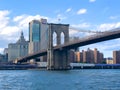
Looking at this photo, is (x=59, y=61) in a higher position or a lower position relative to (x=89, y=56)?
lower

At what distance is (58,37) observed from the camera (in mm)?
98812

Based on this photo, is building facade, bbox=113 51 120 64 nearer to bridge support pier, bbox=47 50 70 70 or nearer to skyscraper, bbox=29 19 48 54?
skyscraper, bbox=29 19 48 54

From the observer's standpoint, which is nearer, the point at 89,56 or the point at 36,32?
the point at 36,32

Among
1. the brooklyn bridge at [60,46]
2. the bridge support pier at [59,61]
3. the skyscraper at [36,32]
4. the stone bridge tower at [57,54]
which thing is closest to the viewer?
the brooklyn bridge at [60,46]

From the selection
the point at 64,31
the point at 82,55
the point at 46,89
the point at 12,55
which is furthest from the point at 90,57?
the point at 46,89

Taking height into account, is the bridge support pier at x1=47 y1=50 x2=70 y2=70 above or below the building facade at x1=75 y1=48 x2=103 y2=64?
below

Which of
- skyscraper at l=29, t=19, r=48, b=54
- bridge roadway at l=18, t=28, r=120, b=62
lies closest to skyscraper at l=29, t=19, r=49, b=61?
skyscraper at l=29, t=19, r=48, b=54

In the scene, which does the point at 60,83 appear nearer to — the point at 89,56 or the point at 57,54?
the point at 57,54

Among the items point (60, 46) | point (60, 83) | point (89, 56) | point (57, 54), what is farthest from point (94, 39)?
point (89, 56)

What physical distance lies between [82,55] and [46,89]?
497 ft

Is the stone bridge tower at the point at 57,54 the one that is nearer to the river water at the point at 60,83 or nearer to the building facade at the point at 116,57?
the river water at the point at 60,83

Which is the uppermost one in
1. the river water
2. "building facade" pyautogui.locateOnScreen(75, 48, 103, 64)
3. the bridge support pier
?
"building facade" pyautogui.locateOnScreen(75, 48, 103, 64)

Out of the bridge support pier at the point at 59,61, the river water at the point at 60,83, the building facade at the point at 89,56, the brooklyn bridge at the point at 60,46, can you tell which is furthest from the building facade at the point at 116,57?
A: the river water at the point at 60,83

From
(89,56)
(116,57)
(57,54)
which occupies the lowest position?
(57,54)
